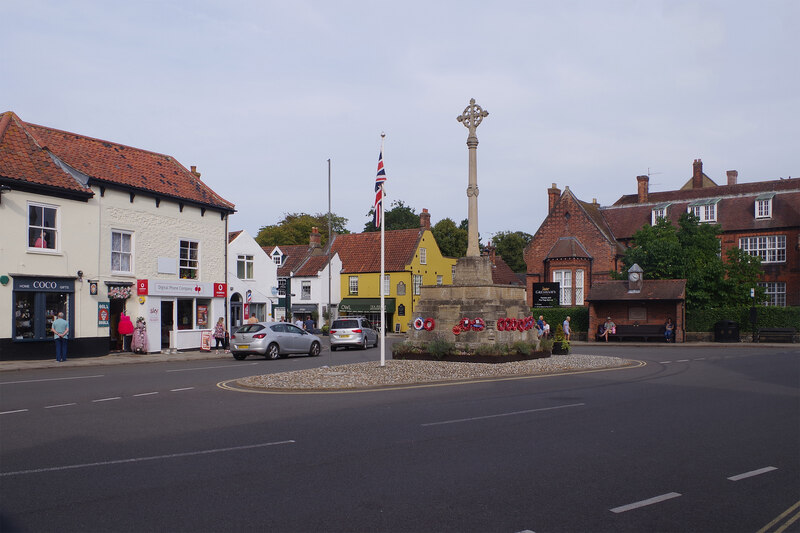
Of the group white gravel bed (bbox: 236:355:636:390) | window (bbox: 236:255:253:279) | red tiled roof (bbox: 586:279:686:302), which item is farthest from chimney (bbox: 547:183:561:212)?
white gravel bed (bbox: 236:355:636:390)

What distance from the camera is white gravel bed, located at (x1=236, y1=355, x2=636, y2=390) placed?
16.0 meters

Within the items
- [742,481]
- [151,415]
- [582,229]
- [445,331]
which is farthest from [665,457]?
[582,229]

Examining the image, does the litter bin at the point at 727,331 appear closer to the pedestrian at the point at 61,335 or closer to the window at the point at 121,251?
the window at the point at 121,251

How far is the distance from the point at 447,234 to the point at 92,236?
52.4 meters

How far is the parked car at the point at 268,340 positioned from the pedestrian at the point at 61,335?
578 centimetres

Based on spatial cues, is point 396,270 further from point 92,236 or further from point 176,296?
point 92,236

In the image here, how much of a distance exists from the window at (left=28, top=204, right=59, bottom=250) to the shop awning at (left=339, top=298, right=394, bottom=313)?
1367 inches

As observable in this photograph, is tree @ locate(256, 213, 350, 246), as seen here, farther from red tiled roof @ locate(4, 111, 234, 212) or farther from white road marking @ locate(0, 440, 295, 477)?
white road marking @ locate(0, 440, 295, 477)

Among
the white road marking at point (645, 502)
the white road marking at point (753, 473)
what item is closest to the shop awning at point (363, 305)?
the white road marking at point (753, 473)

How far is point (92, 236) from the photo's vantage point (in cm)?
2628

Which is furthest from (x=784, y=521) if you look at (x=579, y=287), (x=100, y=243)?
(x=579, y=287)

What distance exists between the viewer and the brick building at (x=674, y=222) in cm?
5325

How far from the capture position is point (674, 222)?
57.9m

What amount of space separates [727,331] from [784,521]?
132 ft
